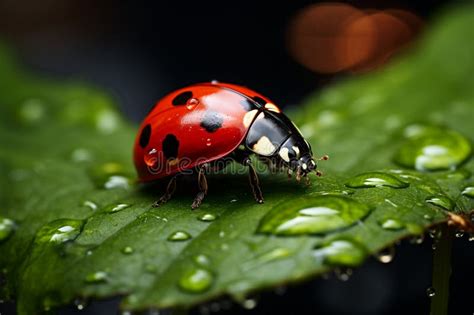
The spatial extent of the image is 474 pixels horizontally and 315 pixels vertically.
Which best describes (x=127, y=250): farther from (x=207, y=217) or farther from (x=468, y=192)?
(x=468, y=192)

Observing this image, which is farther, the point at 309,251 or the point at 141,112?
the point at 141,112

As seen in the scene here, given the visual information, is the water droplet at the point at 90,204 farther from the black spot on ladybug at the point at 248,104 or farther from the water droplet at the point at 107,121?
the water droplet at the point at 107,121

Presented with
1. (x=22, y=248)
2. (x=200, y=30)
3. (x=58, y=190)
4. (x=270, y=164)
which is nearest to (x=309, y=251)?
(x=270, y=164)

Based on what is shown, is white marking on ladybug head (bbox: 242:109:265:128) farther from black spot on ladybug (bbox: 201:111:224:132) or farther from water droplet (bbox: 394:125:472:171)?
water droplet (bbox: 394:125:472:171)

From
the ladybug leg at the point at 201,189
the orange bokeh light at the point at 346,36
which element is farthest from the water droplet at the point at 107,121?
the orange bokeh light at the point at 346,36

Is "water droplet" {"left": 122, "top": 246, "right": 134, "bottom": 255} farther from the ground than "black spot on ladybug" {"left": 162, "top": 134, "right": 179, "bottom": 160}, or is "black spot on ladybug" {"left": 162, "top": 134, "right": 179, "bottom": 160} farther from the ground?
"black spot on ladybug" {"left": 162, "top": 134, "right": 179, "bottom": 160}

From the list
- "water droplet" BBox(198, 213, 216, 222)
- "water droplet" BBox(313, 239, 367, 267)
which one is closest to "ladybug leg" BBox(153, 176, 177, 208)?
"water droplet" BBox(198, 213, 216, 222)

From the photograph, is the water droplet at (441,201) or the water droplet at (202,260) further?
the water droplet at (441,201)

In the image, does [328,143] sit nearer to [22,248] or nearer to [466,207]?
[466,207]
